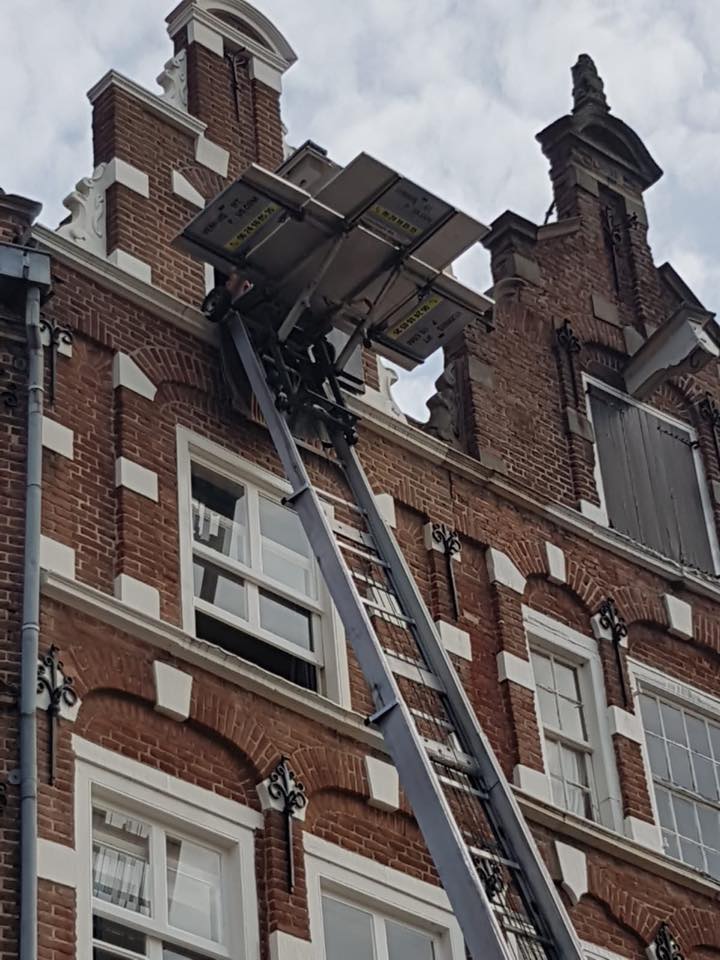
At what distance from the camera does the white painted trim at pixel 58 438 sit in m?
19.0

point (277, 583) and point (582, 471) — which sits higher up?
point (582, 471)

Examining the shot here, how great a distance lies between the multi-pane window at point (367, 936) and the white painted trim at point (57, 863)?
2.37 metres

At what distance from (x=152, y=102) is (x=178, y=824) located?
733 centimetres

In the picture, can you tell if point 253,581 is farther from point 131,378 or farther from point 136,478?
point 131,378

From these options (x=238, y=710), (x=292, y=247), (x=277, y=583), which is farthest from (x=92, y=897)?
(x=292, y=247)

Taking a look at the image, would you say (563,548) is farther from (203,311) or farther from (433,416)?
(203,311)

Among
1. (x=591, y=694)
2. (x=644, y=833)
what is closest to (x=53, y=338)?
(x=591, y=694)

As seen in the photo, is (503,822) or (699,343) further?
→ (699,343)

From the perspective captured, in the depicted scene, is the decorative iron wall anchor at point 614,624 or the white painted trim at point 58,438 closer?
the white painted trim at point 58,438

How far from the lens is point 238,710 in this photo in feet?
61.0

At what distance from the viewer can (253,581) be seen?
65.3 feet

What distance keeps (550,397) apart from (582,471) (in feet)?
2.85

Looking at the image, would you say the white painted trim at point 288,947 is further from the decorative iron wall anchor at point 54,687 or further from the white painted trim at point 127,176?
the white painted trim at point 127,176

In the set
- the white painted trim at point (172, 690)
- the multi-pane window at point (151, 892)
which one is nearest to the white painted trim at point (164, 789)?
the multi-pane window at point (151, 892)
